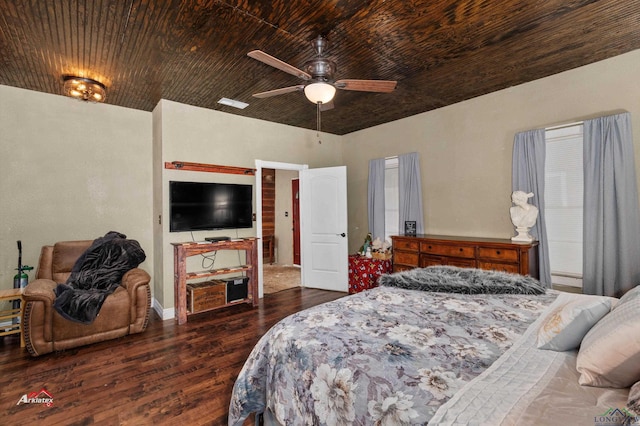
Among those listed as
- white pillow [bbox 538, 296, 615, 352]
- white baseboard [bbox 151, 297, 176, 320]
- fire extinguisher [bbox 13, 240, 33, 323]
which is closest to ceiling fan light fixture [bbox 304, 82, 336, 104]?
white pillow [bbox 538, 296, 615, 352]

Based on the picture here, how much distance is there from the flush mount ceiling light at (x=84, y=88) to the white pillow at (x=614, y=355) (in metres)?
4.35

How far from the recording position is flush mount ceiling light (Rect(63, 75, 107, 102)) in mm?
3141

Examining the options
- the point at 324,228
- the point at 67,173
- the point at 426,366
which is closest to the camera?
the point at 426,366

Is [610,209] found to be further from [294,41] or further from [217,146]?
[217,146]

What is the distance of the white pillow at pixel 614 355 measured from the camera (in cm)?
95

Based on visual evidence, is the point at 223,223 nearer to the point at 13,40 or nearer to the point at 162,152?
the point at 162,152

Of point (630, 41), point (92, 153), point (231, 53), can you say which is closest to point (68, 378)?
point (92, 153)

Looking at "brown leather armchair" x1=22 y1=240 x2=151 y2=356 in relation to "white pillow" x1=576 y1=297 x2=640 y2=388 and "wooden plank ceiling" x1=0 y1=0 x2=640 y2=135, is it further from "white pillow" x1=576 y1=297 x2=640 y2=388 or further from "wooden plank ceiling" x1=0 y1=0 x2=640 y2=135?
"white pillow" x1=576 y1=297 x2=640 y2=388

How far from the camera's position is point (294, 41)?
247cm

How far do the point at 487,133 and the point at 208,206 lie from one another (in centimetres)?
373

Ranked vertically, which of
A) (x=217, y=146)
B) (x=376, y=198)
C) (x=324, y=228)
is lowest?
(x=324, y=228)

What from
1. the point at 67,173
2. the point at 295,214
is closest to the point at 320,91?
the point at 67,173

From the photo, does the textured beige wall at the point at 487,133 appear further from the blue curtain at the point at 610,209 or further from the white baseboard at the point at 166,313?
the white baseboard at the point at 166,313

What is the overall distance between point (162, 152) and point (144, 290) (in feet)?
5.58
